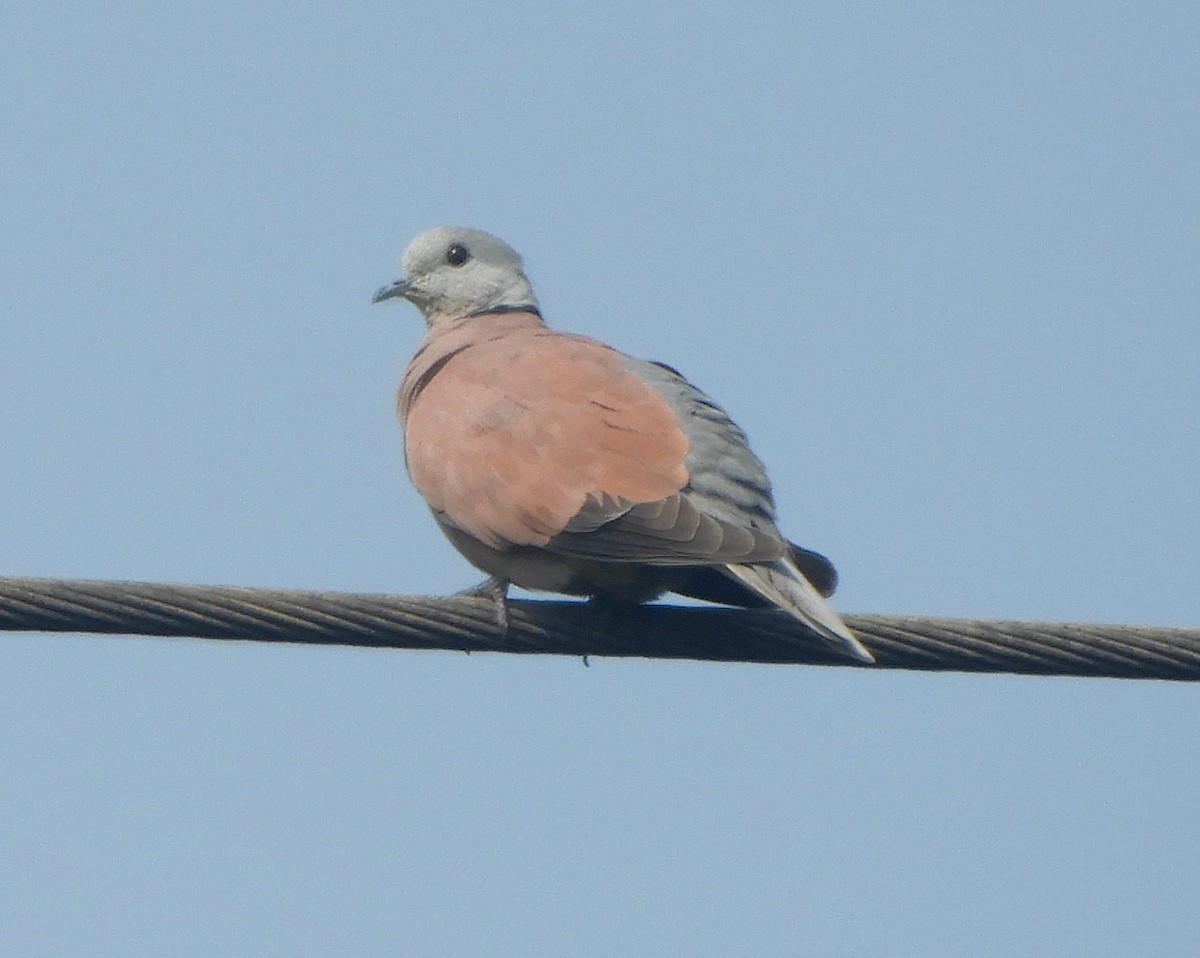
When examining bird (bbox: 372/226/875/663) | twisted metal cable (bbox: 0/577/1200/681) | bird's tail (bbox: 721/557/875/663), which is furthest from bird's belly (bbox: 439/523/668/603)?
twisted metal cable (bbox: 0/577/1200/681)

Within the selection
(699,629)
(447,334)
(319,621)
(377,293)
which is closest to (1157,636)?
(699,629)

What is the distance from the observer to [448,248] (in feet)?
26.6

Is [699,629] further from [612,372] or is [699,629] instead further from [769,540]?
[612,372]

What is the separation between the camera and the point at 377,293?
812 cm

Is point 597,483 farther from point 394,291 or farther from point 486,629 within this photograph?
point 394,291

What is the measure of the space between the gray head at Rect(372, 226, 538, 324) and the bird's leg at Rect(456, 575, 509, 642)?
2.49 metres

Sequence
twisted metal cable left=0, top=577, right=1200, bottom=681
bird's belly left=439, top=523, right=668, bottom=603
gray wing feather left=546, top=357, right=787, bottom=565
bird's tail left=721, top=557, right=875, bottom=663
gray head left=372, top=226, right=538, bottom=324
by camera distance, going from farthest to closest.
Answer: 1. gray head left=372, top=226, right=538, bottom=324
2. bird's belly left=439, top=523, right=668, bottom=603
3. gray wing feather left=546, top=357, right=787, bottom=565
4. bird's tail left=721, top=557, right=875, bottom=663
5. twisted metal cable left=0, top=577, right=1200, bottom=681

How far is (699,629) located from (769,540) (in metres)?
0.40

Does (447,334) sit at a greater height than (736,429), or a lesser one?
greater

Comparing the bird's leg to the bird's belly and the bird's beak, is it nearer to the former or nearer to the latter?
the bird's belly

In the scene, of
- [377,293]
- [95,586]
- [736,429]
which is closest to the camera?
[95,586]

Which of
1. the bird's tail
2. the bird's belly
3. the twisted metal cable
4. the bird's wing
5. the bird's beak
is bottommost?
the twisted metal cable

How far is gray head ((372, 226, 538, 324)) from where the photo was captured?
26.5 feet

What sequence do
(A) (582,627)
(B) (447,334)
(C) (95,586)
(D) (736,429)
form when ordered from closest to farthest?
(C) (95,586), (A) (582,627), (D) (736,429), (B) (447,334)
